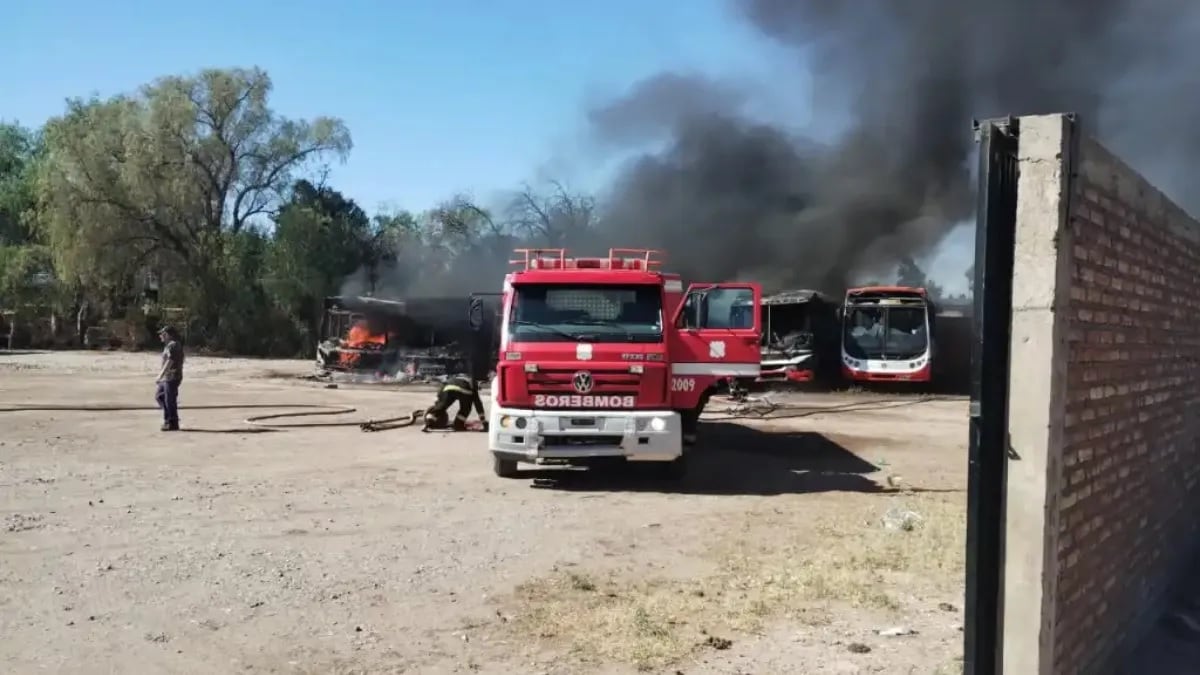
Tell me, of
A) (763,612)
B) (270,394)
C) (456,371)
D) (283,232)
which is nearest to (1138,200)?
(763,612)

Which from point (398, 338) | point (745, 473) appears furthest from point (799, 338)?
point (745, 473)

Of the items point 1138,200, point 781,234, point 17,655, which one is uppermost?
point 781,234

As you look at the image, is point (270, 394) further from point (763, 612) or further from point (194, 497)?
point (763, 612)

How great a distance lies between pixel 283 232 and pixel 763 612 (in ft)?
128

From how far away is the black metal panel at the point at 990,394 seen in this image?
376cm

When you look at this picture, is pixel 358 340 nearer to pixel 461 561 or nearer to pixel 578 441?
pixel 578 441

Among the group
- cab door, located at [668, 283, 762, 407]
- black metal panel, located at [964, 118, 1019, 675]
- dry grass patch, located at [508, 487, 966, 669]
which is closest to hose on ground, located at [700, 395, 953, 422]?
cab door, located at [668, 283, 762, 407]

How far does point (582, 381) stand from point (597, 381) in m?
0.15

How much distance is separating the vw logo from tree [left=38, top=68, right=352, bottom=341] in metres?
35.2

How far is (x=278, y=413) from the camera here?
18078 mm

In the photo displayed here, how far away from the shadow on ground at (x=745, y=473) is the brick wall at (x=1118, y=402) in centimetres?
477

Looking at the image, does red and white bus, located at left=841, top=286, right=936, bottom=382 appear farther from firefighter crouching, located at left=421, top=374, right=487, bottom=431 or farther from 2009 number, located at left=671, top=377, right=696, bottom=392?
2009 number, located at left=671, top=377, right=696, bottom=392

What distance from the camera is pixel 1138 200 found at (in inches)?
186

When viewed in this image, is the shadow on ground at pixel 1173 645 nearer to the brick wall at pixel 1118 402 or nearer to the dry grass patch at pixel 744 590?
the brick wall at pixel 1118 402
